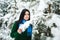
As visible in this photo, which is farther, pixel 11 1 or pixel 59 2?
pixel 11 1

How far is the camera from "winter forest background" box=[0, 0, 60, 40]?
194 cm

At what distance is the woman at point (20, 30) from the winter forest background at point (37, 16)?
44 mm

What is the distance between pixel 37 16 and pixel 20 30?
0.26 m

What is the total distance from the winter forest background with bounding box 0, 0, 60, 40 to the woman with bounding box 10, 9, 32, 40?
0.14 ft

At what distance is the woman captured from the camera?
1.99m

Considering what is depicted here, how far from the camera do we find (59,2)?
6.54 ft

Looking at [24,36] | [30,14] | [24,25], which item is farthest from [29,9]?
[24,36]

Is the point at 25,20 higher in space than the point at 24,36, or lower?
higher

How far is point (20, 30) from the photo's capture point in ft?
6.63

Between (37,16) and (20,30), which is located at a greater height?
(37,16)

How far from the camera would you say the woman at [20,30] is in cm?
199

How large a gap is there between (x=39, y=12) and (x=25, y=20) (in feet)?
0.63

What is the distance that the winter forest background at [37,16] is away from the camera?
6.36 feet

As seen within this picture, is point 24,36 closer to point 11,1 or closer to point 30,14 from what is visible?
point 30,14
